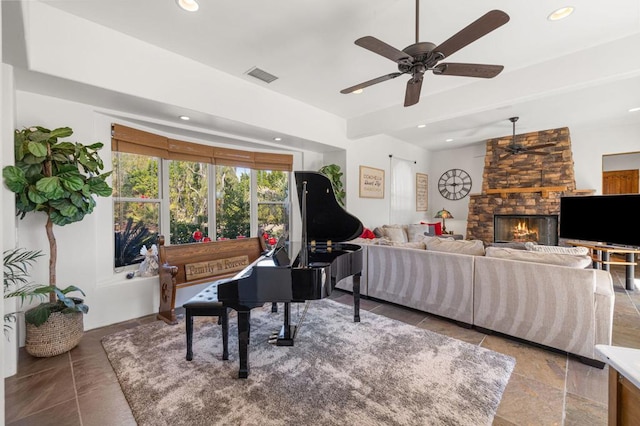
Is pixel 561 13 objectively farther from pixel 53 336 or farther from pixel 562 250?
pixel 53 336

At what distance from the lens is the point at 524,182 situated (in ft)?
20.5

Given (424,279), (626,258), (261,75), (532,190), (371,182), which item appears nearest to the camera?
(424,279)

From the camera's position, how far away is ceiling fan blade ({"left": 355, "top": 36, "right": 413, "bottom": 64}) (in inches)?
78.3

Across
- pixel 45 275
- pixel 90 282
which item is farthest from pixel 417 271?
pixel 45 275

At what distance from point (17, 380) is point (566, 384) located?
424 centimetres

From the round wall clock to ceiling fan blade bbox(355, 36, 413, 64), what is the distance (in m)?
6.07

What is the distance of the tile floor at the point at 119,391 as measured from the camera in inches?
72.2

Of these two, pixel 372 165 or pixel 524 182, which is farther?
pixel 524 182

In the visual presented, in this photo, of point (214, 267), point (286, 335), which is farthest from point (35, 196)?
point (286, 335)

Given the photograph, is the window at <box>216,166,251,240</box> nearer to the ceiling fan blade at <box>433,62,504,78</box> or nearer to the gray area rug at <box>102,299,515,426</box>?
the gray area rug at <box>102,299,515,426</box>

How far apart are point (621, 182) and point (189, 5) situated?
9646 millimetres

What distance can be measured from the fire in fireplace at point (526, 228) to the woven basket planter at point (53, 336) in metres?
7.56

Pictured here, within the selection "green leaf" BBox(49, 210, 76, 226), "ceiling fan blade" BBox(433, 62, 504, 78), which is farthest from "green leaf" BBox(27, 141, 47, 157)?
"ceiling fan blade" BBox(433, 62, 504, 78)

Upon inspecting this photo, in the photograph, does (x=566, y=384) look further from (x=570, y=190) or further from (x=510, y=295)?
(x=570, y=190)
